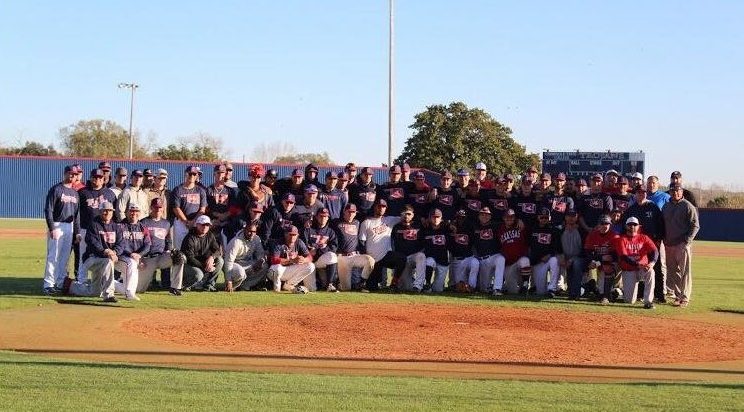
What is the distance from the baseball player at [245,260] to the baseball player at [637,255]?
229 inches

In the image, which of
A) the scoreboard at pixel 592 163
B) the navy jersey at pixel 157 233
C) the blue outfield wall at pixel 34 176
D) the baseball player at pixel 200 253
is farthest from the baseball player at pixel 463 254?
the blue outfield wall at pixel 34 176

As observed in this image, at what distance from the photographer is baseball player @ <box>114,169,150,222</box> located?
563 inches

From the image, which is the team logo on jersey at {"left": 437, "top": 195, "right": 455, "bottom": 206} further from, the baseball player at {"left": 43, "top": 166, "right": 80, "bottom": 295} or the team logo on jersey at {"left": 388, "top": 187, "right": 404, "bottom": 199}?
the baseball player at {"left": 43, "top": 166, "right": 80, "bottom": 295}

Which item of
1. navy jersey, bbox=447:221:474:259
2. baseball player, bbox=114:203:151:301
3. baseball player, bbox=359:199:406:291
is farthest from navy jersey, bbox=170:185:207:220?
navy jersey, bbox=447:221:474:259

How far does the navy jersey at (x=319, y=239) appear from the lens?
15.1 meters

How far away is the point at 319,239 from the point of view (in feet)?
49.6

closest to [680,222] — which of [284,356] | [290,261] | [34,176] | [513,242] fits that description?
[513,242]

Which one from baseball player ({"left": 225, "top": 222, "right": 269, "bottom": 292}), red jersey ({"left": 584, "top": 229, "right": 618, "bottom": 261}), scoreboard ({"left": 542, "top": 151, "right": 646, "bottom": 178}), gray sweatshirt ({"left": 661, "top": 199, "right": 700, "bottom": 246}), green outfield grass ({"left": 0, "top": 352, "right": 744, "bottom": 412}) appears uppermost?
scoreboard ({"left": 542, "top": 151, "right": 646, "bottom": 178})

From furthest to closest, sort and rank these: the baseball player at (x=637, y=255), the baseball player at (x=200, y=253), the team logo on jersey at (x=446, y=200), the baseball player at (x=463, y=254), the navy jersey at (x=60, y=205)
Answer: the team logo on jersey at (x=446, y=200)
the baseball player at (x=463, y=254)
the baseball player at (x=200, y=253)
the baseball player at (x=637, y=255)
the navy jersey at (x=60, y=205)

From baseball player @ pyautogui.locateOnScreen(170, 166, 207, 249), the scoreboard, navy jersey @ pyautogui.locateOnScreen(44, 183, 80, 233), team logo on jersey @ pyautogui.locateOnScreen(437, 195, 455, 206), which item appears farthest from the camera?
the scoreboard

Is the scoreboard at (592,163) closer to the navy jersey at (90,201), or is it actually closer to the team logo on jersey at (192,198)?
the team logo on jersey at (192,198)

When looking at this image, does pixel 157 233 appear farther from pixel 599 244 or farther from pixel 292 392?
pixel 292 392

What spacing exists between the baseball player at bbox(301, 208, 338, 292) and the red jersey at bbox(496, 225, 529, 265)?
2.90 metres

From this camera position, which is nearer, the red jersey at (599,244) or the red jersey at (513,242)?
the red jersey at (599,244)
